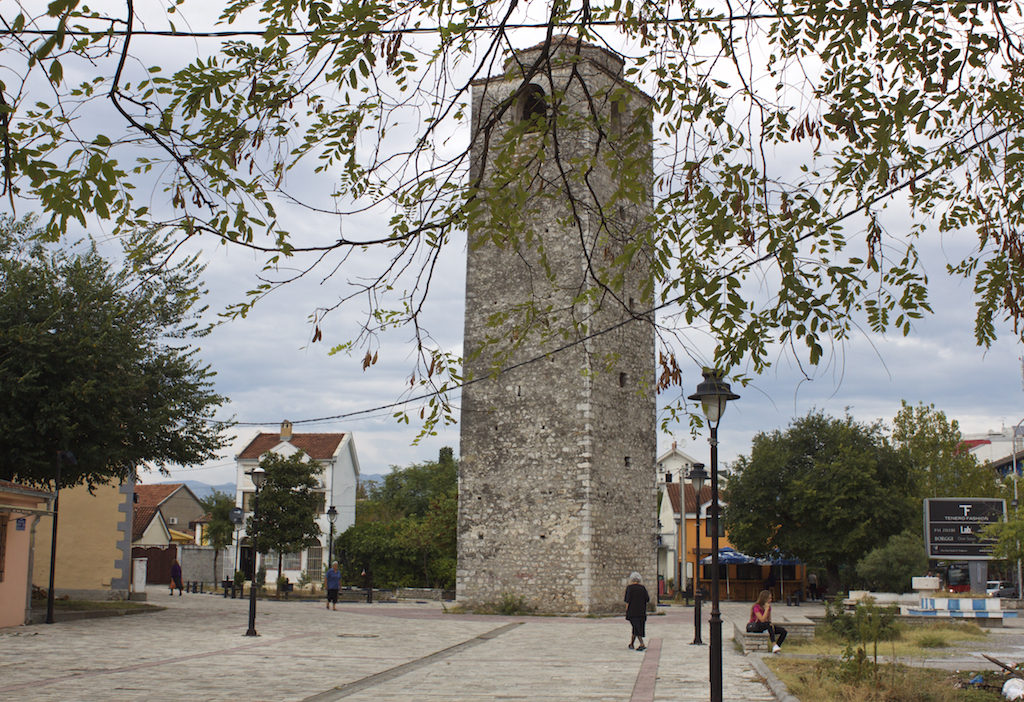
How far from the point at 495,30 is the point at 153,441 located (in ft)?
53.4

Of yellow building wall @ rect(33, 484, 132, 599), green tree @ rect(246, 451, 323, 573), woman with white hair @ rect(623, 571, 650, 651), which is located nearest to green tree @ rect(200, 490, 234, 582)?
green tree @ rect(246, 451, 323, 573)

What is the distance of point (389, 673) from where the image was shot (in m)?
11.1

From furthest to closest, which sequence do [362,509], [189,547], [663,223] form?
[362,509]
[189,547]
[663,223]

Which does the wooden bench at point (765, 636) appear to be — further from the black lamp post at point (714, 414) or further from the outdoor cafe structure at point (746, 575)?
the outdoor cafe structure at point (746, 575)

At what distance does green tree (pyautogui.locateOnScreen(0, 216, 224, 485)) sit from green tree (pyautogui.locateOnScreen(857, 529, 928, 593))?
73.3 feet

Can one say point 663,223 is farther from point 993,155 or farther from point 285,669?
point 285,669

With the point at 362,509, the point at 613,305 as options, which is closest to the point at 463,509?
the point at 613,305

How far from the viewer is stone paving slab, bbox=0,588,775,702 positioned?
923cm

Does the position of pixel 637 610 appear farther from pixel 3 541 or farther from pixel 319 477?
pixel 319 477

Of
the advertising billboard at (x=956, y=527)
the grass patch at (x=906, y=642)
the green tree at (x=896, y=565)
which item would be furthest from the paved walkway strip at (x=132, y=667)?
the green tree at (x=896, y=565)

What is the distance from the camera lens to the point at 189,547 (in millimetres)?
49031

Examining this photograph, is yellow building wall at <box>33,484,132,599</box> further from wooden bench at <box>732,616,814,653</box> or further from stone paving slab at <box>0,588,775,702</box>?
wooden bench at <box>732,616,814,653</box>

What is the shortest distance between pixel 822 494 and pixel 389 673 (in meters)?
27.8

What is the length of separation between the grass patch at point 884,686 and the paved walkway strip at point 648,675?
1380mm
